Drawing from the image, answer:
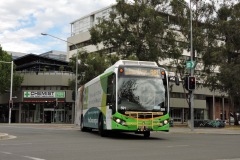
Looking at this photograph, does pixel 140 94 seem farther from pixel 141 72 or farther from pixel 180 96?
pixel 180 96

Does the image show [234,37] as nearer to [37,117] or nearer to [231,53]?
[231,53]

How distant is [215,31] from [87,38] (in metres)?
38.1

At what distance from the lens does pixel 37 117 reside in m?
64.8

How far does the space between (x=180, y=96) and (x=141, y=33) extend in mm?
28535

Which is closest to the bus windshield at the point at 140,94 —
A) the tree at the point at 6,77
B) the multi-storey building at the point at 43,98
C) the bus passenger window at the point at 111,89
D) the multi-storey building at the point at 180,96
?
the bus passenger window at the point at 111,89

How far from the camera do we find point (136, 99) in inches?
714

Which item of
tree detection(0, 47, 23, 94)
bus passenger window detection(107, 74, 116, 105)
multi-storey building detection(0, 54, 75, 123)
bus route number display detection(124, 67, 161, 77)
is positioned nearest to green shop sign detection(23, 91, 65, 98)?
multi-storey building detection(0, 54, 75, 123)

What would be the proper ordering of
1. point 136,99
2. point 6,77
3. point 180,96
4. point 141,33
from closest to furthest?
point 136,99 → point 141,33 → point 6,77 → point 180,96

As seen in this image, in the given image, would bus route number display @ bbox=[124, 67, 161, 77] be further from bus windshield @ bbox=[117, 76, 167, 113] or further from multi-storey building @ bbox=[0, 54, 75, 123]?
multi-storey building @ bbox=[0, 54, 75, 123]

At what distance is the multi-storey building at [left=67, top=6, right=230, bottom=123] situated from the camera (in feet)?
228

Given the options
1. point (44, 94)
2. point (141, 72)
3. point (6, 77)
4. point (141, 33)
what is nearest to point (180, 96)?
point (44, 94)

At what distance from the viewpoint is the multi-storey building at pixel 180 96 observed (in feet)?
228

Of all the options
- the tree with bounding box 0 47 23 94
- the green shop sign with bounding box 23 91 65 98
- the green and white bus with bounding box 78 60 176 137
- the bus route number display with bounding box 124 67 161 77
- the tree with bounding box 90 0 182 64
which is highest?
the tree with bounding box 90 0 182 64

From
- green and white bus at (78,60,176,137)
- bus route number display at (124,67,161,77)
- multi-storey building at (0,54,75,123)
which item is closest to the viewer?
green and white bus at (78,60,176,137)
